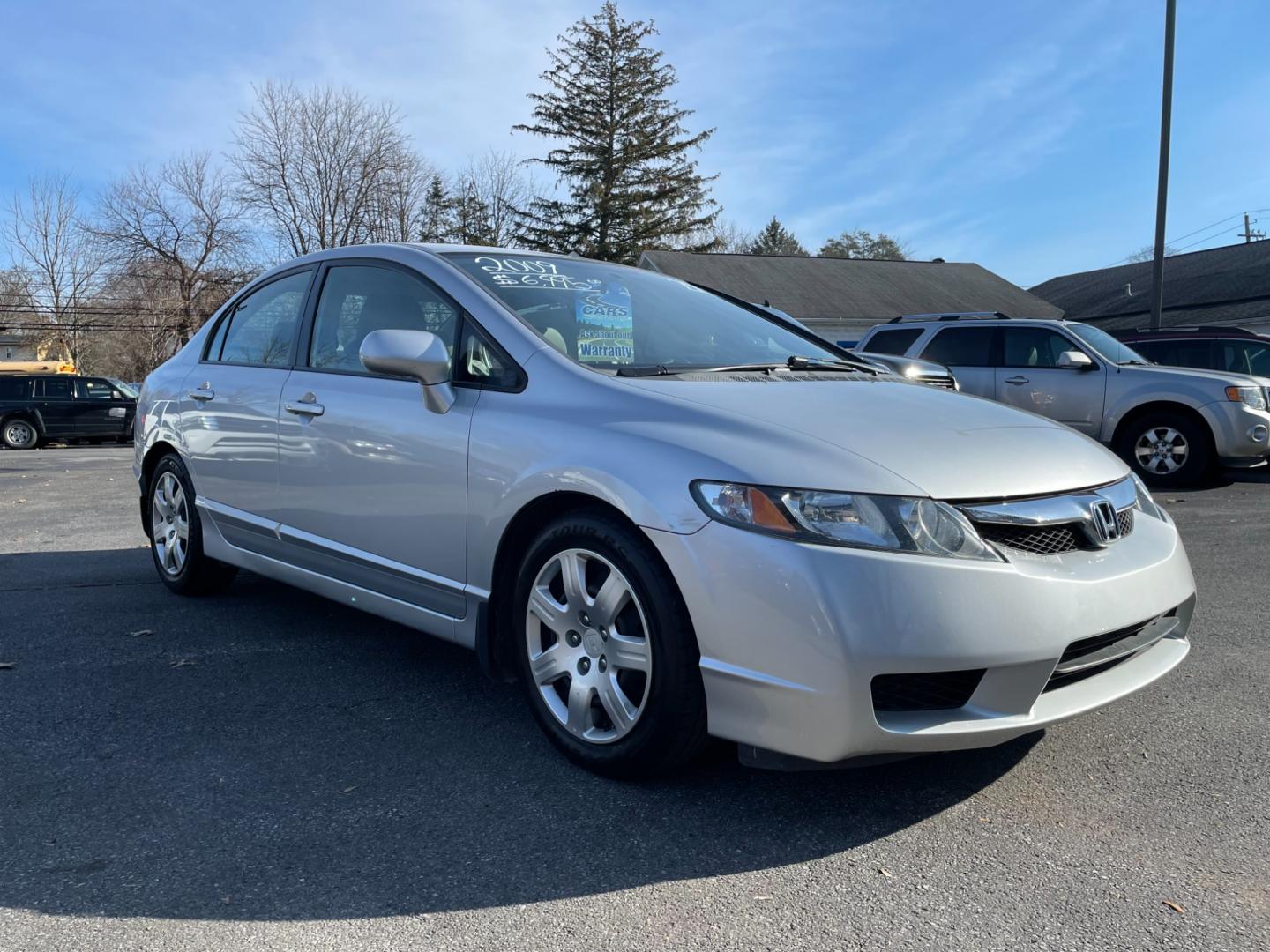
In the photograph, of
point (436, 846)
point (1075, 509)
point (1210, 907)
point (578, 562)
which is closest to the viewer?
point (1210, 907)

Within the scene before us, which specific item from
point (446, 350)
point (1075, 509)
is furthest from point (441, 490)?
point (1075, 509)

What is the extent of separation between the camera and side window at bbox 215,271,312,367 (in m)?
4.51

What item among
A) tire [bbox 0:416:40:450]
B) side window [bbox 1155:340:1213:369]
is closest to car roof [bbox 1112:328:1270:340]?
side window [bbox 1155:340:1213:369]

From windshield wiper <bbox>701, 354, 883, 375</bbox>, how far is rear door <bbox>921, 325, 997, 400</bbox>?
25.8ft

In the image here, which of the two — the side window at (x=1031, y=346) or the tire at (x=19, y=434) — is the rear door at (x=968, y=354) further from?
the tire at (x=19, y=434)

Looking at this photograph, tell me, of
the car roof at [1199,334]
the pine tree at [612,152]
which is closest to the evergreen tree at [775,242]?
the pine tree at [612,152]

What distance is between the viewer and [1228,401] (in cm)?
1014

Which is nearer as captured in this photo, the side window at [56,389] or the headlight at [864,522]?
the headlight at [864,522]

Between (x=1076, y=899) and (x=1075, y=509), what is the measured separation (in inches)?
39.6

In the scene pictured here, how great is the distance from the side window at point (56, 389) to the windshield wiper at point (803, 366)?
22703mm

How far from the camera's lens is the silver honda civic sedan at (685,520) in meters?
2.53

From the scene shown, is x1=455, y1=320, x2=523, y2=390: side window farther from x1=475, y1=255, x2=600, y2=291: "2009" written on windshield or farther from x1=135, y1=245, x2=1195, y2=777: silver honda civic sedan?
x1=475, y1=255, x2=600, y2=291: "2009" written on windshield

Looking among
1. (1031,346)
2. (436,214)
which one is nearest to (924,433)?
(1031,346)

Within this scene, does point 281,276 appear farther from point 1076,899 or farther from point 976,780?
point 1076,899
